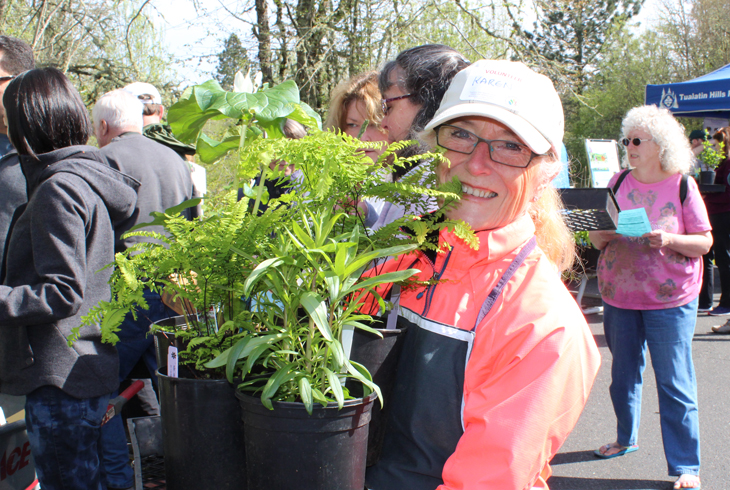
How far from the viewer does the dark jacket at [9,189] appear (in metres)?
2.68

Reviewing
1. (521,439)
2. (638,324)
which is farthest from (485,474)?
(638,324)

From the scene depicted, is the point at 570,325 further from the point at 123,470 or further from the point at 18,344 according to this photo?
the point at 123,470

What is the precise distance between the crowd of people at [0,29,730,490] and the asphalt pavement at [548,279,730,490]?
17 cm

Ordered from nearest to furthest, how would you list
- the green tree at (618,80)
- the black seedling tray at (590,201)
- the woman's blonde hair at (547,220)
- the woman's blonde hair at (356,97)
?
1. the woman's blonde hair at (547,220)
2. the black seedling tray at (590,201)
3. the woman's blonde hair at (356,97)
4. the green tree at (618,80)

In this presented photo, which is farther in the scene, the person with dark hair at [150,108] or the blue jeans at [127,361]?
the person with dark hair at [150,108]

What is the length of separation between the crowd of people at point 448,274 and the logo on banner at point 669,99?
7246 mm

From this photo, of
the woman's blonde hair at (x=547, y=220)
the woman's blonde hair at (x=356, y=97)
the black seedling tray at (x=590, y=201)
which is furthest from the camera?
the woman's blonde hair at (x=356, y=97)

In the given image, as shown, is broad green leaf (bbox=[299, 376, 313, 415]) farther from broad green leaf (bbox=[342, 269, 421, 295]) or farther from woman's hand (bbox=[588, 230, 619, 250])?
woman's hand (bbox=[588, 230, 619, 250])

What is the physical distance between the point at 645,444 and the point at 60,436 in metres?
3.80

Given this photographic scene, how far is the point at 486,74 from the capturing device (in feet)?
4.50

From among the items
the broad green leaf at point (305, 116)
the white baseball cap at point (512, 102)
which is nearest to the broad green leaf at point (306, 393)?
the broad green leaf at point (305, 116)

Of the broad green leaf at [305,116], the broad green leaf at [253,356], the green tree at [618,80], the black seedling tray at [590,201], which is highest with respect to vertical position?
the green tree at [618,80]

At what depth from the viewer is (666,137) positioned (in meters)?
3.87

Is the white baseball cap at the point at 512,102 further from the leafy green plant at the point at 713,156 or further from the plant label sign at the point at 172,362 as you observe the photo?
the leafy green plant at the point at 713,156
